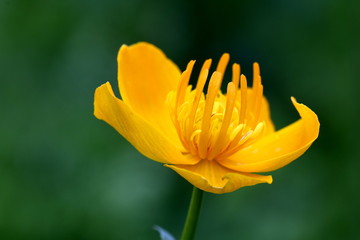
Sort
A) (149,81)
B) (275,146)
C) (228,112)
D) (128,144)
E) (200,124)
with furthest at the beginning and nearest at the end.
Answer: (128,144)
(149,81)
(275,146)
(200,124)
(228,112)

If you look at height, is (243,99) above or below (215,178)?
above

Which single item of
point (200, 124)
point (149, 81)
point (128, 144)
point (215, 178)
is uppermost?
point (149, 81)

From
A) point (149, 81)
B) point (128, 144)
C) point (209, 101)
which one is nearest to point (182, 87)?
point (209, 101)

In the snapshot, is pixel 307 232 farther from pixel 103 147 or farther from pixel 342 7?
pixel 342 7

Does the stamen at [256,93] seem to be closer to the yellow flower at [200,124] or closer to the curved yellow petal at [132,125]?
the yellow flower at [200,124]

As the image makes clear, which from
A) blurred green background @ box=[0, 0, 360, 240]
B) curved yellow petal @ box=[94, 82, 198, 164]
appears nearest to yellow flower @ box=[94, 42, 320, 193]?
curved yellow petal @ box=[94, 82, 198, 164]

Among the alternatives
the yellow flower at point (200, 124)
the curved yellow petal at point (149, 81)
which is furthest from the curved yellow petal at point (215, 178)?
the curved yellow petal at point (149, 81)

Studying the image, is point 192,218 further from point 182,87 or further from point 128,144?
point 128,144

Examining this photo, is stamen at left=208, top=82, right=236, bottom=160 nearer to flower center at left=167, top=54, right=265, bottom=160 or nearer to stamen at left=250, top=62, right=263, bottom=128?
flower center at left=167, top=54, right=265, bottom=160

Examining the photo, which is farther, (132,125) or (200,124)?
(200,124)
